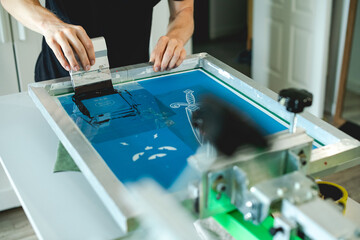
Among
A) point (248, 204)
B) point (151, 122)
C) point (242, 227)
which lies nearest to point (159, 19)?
point (151, 122)

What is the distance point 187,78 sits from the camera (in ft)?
5.59

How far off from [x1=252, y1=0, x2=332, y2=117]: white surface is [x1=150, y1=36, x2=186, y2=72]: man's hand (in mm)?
1865

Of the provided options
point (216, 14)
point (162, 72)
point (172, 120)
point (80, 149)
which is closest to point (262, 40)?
point (216, 14)

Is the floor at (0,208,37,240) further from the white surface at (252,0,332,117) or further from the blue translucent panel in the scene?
the white surface at (252,0,332,117)

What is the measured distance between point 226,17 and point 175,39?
400 centimetres

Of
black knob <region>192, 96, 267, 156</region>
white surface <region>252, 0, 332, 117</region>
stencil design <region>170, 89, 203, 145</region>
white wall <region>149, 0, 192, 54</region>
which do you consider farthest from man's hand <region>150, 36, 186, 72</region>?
white surface <region>252, 0, 332, 117</region>

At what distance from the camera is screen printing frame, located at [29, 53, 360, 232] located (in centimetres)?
101

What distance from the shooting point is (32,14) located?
1634 mm

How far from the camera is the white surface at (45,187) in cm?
109

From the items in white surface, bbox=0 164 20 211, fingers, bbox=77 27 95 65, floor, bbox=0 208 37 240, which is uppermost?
fingers, bbox=77 27 95 65

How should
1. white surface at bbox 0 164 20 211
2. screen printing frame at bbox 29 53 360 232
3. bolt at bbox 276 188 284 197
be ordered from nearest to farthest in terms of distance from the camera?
1. bolt at bbox 276 188 284 197
2. screen printing frame at bbox 29 53 360 232
3. white surface at bbox 0 164 20 211

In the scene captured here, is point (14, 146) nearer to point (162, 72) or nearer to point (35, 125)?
point (35, 125)

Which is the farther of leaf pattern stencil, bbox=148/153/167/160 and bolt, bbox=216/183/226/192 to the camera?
leaf pattern stencil, bbox=148/153/167/160

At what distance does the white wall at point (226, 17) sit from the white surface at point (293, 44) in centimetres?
160
